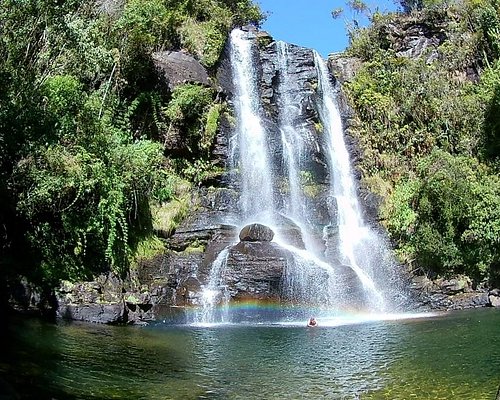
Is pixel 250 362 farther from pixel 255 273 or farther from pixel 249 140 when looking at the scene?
pixel 249 140

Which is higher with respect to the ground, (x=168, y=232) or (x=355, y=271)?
(x=168, y=232)

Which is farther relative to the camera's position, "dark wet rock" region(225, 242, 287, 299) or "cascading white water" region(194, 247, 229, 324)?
"dark wet rock" region(225, 242, 287, 299)

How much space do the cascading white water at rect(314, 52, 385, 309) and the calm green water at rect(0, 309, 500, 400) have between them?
677cm

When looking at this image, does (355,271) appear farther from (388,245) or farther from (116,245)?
Answer: (116,245)

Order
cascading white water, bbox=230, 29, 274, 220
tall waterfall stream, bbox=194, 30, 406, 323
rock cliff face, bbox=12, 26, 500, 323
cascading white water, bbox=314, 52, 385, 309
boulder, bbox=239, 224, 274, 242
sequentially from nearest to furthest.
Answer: rock cliff face, bbox=12, 26, 500, 323 → tall waterfall stream, bbox=194, 30, 406, 323 → boulder, bbox=239, 224, 274, 242 → cascading white water, bbox=314, 52, 385, 309 → cascading white water, bbox=230, 29, 274, 220

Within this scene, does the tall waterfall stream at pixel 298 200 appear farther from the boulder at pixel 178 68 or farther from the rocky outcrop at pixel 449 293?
the boulder at pixel 178 68

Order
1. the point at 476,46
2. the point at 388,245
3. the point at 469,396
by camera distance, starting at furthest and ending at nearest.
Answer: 1. the point at 476,46
2. the point at 388,245
3. the point at 469,396

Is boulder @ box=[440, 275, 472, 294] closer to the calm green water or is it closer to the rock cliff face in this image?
the rock cliff face

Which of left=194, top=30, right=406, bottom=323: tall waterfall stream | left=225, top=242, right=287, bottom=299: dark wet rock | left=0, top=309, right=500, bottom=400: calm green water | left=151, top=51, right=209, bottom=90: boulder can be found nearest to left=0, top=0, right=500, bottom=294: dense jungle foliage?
left=151, top=51, right=209, bottom=90: boulder

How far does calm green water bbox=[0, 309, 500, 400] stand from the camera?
9070mm

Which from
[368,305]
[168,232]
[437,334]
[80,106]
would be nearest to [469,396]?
[437,334]

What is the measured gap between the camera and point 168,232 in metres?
21.8

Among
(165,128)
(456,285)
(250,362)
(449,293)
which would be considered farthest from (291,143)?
(250,362)

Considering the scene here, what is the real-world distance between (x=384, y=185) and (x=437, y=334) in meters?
14.1
